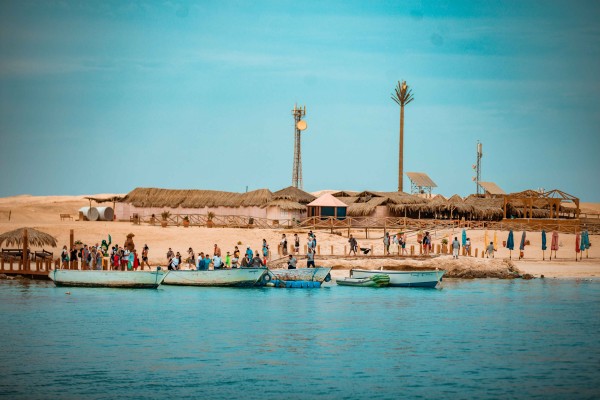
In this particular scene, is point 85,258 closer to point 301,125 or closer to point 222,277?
point 222,277

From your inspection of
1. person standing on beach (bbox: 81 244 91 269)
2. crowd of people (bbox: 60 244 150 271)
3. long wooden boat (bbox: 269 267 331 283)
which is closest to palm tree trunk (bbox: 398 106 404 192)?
long wooden boat (bbox: 269 267 331 283)

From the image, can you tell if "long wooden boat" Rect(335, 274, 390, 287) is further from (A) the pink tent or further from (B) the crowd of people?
(A) the pink tent

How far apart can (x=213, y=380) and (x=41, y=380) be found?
472 cm

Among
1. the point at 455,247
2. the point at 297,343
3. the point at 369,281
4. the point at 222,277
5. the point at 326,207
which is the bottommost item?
the point at 297,343

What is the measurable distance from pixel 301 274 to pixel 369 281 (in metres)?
3.84

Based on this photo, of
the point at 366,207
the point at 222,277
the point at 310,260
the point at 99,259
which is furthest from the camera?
the point at 366,207

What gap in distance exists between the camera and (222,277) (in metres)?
41.5

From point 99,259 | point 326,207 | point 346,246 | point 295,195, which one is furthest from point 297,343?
point 295,195

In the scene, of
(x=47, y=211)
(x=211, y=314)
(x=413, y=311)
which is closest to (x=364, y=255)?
(x=413, y=311)

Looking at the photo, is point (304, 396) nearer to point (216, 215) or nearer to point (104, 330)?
point (104, 330)

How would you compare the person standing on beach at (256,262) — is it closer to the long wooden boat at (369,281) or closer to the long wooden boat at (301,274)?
the long wooden boat at (301,274)

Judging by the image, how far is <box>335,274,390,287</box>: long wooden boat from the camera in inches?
1729

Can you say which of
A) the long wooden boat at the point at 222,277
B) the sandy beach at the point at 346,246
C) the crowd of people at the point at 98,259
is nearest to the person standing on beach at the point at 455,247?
the sandy beach at the point at 346,246

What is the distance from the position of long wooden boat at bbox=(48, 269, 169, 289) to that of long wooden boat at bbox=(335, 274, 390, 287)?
918 cm
